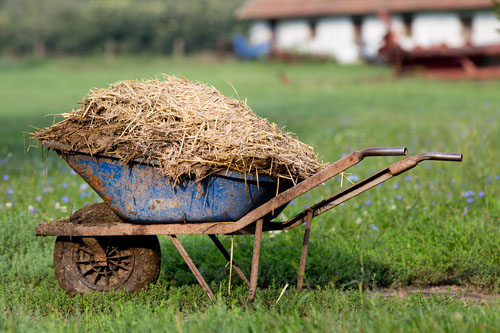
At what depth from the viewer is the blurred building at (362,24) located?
38094 mm

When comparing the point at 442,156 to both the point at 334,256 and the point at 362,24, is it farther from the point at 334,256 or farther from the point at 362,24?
the point at 362,24

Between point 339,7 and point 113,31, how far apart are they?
21062 mm

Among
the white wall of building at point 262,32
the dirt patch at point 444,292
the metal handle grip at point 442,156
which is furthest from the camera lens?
the white wall of building at point 262,32

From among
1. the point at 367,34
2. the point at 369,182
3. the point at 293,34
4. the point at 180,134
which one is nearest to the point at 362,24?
the point at 367,34

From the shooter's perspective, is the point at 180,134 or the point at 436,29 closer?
the point at 180,134

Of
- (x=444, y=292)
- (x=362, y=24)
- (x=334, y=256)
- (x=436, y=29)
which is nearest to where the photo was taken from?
(x=444, y=292)

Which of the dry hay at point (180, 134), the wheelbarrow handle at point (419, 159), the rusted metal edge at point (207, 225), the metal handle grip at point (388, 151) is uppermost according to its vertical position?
the dry hay at point (180, 134)

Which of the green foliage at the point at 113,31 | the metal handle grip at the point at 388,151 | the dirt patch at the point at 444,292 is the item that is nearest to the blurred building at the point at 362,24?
the green foliage at the point at 113,31

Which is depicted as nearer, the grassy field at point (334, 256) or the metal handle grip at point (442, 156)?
the grassy field at point (334, 256)

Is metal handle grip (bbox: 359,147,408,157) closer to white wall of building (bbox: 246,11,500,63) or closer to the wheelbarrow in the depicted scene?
the wheelbarrow

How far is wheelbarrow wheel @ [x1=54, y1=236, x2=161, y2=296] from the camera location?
4.66 metres

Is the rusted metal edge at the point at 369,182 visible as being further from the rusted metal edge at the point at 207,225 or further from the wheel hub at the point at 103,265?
the wheel hub at the point at 103,265

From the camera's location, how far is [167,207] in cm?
429

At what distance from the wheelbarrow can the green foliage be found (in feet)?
163
